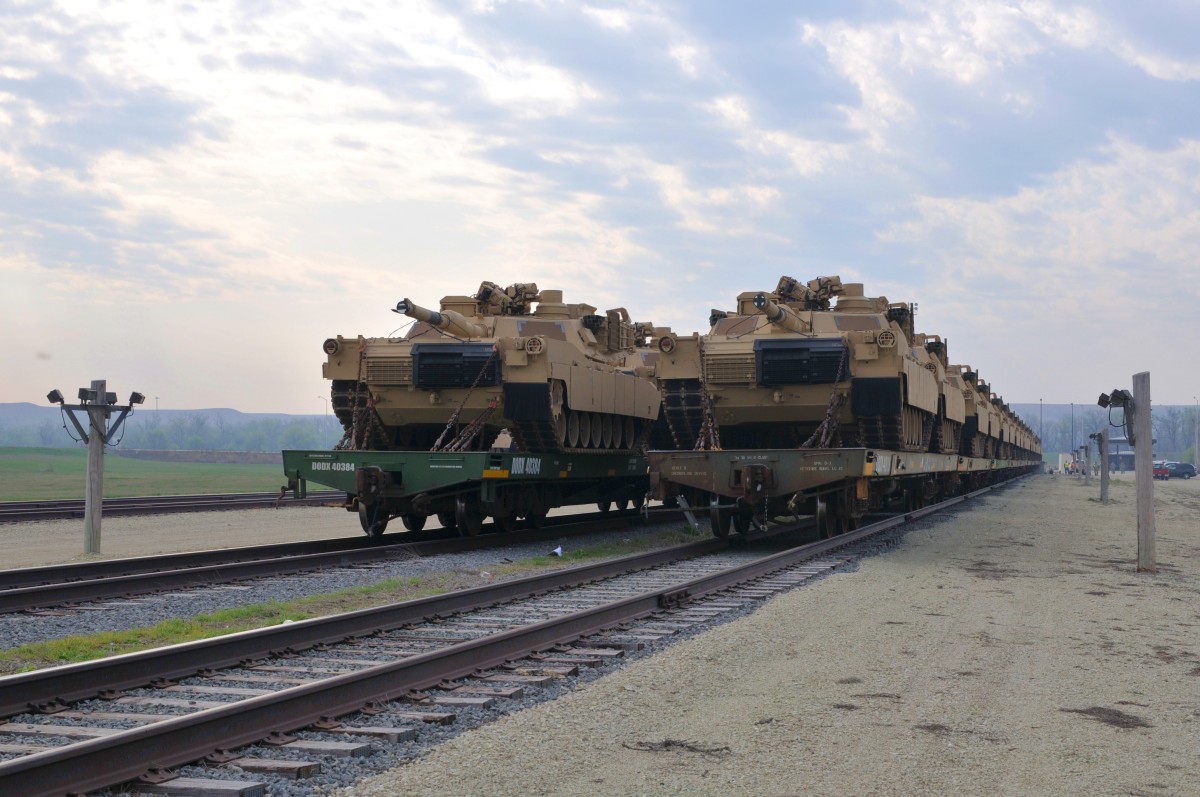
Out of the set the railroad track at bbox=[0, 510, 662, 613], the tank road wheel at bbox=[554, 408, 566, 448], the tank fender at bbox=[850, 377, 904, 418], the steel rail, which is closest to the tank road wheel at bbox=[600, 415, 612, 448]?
the railroad track at bbox=[0, 510, 662, 613]

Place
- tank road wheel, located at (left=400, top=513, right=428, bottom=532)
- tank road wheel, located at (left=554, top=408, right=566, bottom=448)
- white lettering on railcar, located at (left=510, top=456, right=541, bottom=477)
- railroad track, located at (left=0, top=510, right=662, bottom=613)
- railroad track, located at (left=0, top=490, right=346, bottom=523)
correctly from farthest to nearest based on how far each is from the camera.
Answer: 1. railroad track, located at (left=0, top=490, right=346, bottom=523)
2. tank road wheel, located at (left=400, top=513, right=428, bottom=532)
3. tank road wheel, located at (left=554, top=408, right=566, bottom=448)
4. white lettering on railcar, located at (left=510, top=456, right=541, bottom=477)
5. railroad track, located at (left=0, top=510, right=662, bottom=613)

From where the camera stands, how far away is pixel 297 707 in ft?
20.9

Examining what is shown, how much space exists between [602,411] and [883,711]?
1373 cm

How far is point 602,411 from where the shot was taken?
20.5m

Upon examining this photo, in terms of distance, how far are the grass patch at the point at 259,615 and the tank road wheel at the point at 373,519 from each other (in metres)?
3.02

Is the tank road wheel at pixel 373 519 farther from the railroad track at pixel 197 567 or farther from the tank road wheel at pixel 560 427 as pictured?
the tank road wheel at pixel 560 427

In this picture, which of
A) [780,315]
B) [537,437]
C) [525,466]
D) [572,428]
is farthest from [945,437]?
[525,466]

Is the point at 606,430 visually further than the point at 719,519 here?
Yes

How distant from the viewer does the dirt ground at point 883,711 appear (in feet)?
18.2

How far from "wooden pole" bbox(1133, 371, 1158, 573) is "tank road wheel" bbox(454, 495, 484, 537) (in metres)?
8.93

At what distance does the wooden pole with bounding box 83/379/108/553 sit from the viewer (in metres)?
16.5

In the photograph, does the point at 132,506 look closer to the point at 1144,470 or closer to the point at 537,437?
the point at 537,437

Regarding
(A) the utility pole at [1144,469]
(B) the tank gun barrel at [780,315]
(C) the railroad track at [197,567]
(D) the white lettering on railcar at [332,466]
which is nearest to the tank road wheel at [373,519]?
(C) the railroad track at [197,567]

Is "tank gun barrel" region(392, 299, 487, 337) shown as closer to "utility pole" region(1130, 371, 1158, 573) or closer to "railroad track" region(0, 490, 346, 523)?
"railroad track" region(0, 490, 346, 523)
